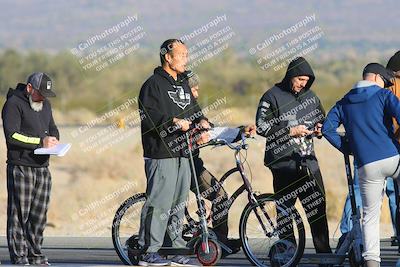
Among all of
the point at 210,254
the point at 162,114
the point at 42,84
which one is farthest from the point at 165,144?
the point at 42,84

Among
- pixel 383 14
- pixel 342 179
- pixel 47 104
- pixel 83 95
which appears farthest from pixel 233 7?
pixel 47 104

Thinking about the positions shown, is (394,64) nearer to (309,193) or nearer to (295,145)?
(295,145)

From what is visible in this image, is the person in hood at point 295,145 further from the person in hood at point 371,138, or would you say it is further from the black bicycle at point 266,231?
the person in hood at point 371,138

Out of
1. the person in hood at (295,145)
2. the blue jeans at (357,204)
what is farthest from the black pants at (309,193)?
the blue jeans at (357,204)

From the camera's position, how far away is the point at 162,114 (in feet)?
42.5

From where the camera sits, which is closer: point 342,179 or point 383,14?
point 342,179

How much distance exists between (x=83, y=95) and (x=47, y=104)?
67467mm

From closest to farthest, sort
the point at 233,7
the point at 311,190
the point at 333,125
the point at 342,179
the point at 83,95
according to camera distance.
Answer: the point at 333,125, the point at 311,190, the point at 342,179, the point at 83,95, the point at 233,7

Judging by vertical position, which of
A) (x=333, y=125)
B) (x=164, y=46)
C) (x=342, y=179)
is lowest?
(x=342, y=179)

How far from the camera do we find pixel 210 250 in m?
13.1

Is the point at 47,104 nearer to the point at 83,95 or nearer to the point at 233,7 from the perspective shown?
the point at 83,95

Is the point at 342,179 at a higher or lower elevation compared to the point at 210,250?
lower

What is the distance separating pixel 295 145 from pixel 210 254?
1256 millimetres

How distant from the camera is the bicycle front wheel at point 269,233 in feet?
43.1
